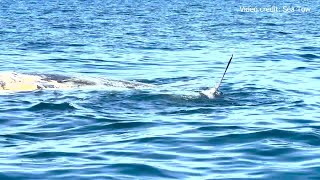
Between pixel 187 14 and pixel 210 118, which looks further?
pixel 187 14

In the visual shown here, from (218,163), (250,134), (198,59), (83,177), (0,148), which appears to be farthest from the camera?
(198,59)

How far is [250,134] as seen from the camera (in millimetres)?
11094

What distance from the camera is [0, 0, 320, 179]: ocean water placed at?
9.24m

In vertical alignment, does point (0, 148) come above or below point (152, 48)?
below

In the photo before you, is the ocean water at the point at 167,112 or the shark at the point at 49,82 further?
the shark at the point at 49,82

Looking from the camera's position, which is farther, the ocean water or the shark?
the shark

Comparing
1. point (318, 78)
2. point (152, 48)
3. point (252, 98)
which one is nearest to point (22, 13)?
point (152, 48)

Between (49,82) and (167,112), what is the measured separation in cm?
330

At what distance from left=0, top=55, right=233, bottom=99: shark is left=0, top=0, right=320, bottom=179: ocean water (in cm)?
42

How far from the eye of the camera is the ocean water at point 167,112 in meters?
9.24

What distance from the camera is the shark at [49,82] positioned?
15.0m

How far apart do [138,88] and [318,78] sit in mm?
4739

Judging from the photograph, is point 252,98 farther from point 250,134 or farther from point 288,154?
point 288,154

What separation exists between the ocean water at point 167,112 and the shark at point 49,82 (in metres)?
0.42
